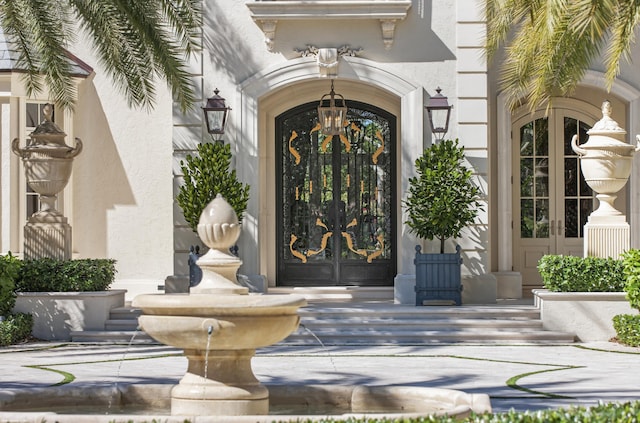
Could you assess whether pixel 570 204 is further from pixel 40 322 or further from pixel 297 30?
pixel 40 322

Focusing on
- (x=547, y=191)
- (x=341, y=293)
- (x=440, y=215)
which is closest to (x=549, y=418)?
(x=440, y=215)

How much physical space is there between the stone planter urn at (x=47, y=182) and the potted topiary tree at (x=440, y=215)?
5509 mm

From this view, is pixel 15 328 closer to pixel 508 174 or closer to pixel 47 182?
pixel 47 182

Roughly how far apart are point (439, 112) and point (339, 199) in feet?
9.07

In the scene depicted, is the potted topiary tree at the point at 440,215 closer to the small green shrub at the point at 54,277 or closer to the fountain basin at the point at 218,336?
the small green shrub at the point at 54,277

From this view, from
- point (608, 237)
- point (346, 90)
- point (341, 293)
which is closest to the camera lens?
point (608, 237)

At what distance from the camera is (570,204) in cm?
2100

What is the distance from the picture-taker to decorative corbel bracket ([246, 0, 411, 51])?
1825 centimetres

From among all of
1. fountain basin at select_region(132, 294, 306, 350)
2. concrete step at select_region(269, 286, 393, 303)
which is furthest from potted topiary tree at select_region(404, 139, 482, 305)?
fountain basin at select_region(132, 294, 306, 350)

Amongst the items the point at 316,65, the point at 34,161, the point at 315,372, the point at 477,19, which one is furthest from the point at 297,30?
the point at 315,372

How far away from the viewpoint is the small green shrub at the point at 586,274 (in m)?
16.0

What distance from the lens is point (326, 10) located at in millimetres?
18281

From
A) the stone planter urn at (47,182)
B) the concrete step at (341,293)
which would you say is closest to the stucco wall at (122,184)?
the concrete step at (341,293)

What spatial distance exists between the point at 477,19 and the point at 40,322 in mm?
8622
